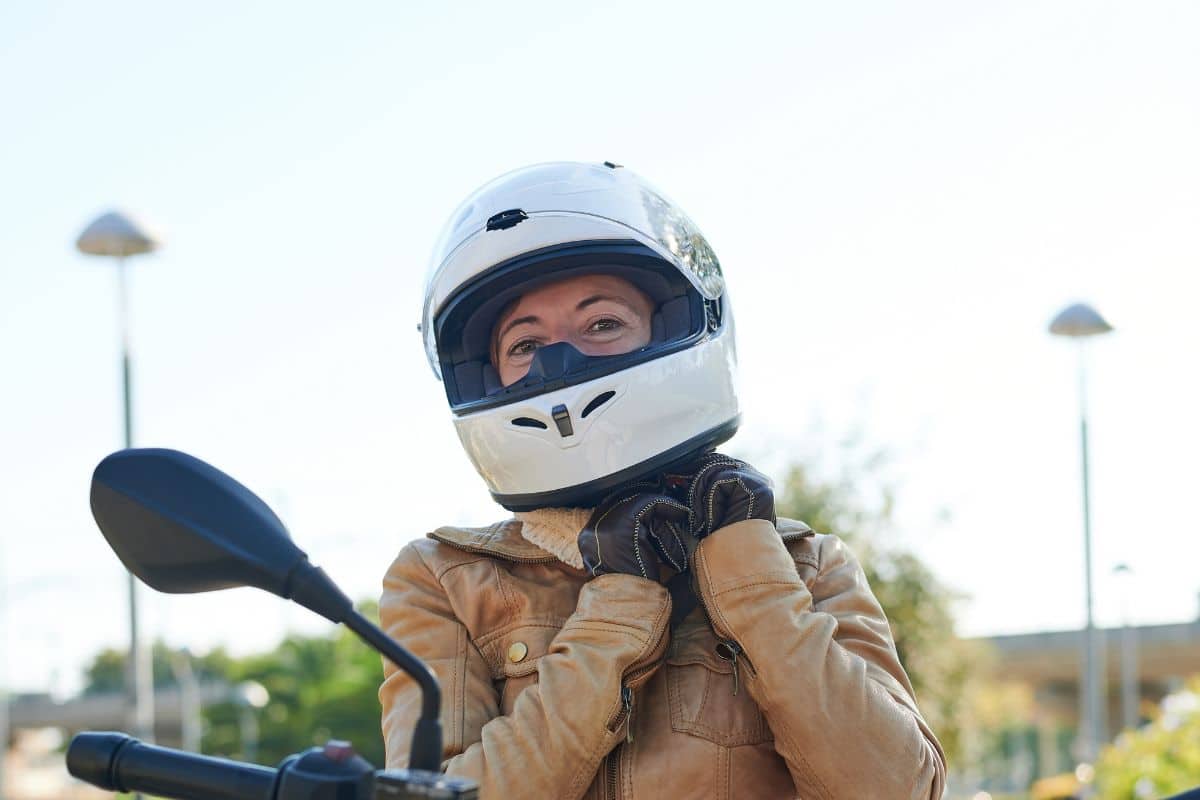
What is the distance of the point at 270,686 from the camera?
47094mm

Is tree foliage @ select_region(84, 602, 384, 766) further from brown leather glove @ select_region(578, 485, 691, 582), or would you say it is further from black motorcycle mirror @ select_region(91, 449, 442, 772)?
black motorcycle mirror @ select_region(91, 449, 442, 772)

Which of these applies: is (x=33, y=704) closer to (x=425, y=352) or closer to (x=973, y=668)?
(x=973, y=668)

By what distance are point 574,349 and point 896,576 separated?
823 inches

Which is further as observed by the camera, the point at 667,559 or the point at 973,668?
the point at 973,668

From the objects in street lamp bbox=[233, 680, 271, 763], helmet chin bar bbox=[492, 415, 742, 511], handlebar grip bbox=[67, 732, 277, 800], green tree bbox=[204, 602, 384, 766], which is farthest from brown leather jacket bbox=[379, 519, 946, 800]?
street lamp bbox=[233, 680, 271, 763]

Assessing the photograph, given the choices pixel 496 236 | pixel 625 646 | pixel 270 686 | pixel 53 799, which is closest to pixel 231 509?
pixel 625 646

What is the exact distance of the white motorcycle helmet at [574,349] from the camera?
3084mm

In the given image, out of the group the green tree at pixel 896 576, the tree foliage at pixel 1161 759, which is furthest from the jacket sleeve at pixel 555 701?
the green tree at pixel 896 576

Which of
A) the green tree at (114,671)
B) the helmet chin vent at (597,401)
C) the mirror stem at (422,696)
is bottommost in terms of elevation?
the green tree at (114,671)

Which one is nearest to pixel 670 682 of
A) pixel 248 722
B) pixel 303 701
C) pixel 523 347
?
pixel 523 347

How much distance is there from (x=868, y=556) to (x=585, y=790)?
823 inches

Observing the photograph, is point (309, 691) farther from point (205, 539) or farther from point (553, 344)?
point (205, 539)

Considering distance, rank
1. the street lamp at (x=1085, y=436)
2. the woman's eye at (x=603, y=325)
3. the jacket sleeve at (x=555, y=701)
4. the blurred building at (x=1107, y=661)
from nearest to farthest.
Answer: the jacket sleeve at (x=555, y=701)
the woman's eye at (x=603, y=325)
the street lamp at (x=1085, y=436)
the blurred building at (x=1107, y=661)

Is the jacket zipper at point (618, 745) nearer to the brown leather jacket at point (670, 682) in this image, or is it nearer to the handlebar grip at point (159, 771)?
the brown leather jacket at point (670, 682)
